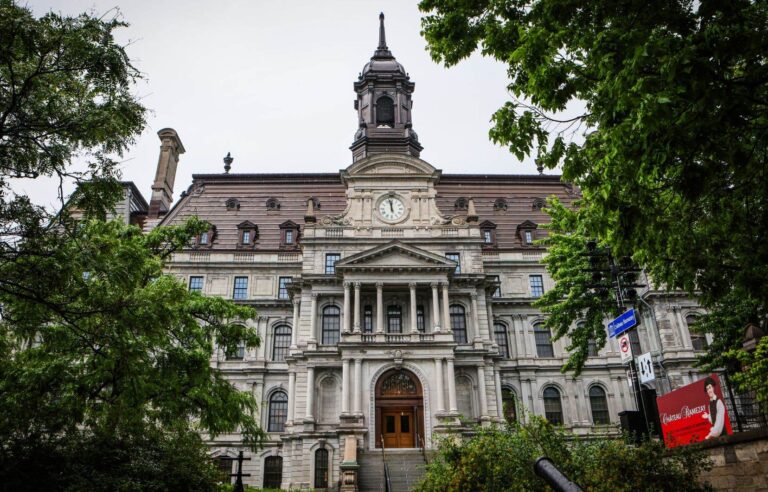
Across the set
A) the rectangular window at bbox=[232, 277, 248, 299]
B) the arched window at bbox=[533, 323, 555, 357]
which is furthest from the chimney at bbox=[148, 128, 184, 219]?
the arched window at bbox=[533, 323, 555, 357]

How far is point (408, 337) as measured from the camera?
30156 millimetres

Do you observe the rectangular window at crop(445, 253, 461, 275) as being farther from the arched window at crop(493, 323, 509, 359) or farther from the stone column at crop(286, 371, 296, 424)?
the stone column at crop(286, 371, 296, 424)

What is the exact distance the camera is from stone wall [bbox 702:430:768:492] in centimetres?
1026

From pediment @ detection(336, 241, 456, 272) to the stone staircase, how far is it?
1061 centimetres

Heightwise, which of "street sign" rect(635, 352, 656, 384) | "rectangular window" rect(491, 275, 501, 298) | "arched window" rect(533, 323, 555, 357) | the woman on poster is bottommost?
the woman on poster

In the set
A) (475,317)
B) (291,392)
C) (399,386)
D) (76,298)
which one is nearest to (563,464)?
(76,298)

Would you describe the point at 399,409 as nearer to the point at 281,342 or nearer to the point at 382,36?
the point at 281,342

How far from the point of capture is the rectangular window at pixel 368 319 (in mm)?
32125

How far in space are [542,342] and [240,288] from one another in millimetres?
21394

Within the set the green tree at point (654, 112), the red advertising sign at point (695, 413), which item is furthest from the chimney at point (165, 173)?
the red advertising sign at point (695, 413)

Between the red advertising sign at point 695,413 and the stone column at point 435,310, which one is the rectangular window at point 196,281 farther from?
the red advertising sign at point 695,413

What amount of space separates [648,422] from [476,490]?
16.7ft

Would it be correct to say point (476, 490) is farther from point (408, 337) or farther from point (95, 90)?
point (408, 337)

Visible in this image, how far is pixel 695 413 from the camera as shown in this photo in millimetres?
11734
